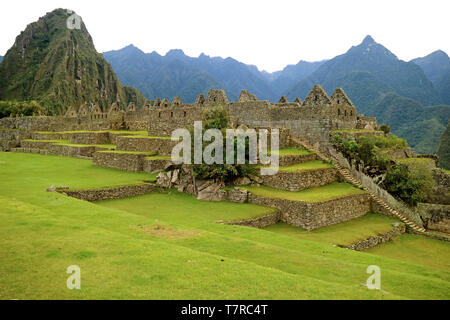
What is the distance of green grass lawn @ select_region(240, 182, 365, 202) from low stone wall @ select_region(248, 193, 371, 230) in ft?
0.90

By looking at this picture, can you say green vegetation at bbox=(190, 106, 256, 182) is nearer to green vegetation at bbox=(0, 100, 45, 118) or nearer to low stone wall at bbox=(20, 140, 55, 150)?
low stone wall at bbox=(20, 140, 55, 150)

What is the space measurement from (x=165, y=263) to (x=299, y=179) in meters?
12.8

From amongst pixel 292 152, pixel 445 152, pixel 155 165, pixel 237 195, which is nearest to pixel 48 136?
pixel 155 165

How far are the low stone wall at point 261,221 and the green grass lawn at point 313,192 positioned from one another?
3.75 ft

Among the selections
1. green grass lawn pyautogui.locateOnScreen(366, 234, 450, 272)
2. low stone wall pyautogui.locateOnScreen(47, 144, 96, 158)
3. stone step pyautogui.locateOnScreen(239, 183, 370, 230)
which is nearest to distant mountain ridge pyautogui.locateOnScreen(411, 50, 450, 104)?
stone step pyautogui.locateOnScreen(239, 183, 370, 230)

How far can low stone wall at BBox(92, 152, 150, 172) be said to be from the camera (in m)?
25.0

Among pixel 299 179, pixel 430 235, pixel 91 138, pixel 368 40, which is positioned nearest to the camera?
pixel 430 235

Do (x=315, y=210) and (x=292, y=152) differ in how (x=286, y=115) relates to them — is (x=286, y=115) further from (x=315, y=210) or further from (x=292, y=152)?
(x=315, y=210)

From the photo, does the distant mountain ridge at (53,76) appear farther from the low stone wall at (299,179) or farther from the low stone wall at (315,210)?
the low stone wall at (315,210)

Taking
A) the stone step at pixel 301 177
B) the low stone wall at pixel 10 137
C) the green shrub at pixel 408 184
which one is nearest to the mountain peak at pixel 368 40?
the green shrub at pixel 408 184

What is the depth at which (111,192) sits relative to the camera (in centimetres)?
1898

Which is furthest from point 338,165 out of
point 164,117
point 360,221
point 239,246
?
point 164,117
